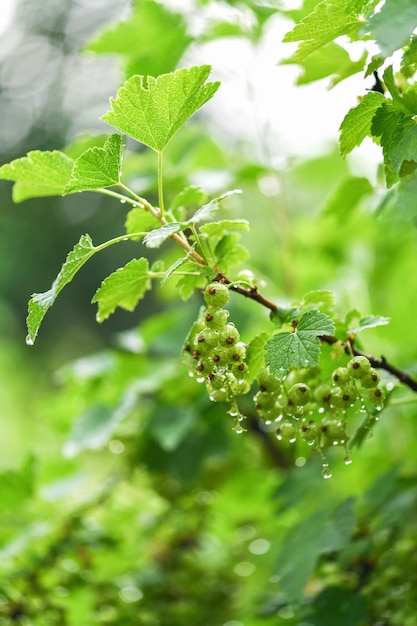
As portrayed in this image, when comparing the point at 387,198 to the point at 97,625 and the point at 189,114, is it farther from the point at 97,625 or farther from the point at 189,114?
the point at 97,625

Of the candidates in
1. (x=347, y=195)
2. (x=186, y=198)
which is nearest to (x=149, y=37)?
(x=347, y=195)

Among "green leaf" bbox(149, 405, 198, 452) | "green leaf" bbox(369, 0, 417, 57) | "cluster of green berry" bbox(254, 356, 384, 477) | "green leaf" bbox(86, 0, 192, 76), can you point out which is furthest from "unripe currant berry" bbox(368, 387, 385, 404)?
"green leaf" bbox(86, 0, 192, 76)

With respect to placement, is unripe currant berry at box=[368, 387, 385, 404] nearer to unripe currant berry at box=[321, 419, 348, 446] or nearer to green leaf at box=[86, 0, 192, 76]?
unripe currant berry at box=[321, 419, 348, 446]

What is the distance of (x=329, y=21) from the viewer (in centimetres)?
63

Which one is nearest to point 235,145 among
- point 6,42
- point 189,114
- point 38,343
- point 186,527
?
point 186,527

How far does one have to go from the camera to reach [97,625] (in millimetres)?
1172

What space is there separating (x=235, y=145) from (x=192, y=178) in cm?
29

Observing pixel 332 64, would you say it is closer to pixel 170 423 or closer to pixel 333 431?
pixel 333 431

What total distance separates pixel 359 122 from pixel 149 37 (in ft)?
2.73

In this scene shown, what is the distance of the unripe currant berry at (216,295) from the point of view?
63cm

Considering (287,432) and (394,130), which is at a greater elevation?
(394,130)

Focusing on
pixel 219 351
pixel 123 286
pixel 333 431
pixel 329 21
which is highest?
pixel 329 21

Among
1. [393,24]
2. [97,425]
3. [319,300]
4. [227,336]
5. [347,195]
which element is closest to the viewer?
[393,24]

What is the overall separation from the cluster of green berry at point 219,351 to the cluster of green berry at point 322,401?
0.11 ft
